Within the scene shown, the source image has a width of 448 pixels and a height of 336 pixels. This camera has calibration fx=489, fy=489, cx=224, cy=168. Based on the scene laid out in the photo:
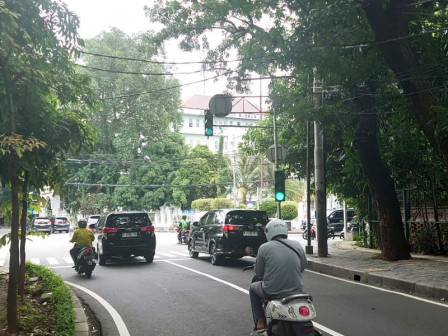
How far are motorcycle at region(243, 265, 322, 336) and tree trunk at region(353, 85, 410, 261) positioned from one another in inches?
403

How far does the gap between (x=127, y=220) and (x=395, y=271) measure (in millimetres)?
8461

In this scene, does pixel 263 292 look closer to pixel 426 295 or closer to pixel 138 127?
pixel 426 295

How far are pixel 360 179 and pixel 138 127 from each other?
32.6m

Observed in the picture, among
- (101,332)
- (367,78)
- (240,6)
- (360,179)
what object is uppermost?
(240,6)

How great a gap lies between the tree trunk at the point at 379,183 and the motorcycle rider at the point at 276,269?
978cm

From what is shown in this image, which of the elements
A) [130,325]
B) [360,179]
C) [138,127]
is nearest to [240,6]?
[360,179]

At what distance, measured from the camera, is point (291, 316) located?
4.60 metres

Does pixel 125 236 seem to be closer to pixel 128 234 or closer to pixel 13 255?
pixel 128 234

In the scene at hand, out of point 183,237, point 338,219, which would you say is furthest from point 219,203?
point 183,237

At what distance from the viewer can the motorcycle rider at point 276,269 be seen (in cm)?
497

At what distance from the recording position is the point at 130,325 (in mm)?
7391

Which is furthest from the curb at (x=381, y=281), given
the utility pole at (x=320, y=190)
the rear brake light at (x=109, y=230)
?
the rear brake light at (x=109, y=230)

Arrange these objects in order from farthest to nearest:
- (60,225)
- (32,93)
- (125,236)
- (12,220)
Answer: (60,225)
(125,236)
(32,93)
(12,220)

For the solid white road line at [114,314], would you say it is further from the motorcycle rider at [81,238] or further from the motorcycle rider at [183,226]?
the motorcycle rider at [183,226]
